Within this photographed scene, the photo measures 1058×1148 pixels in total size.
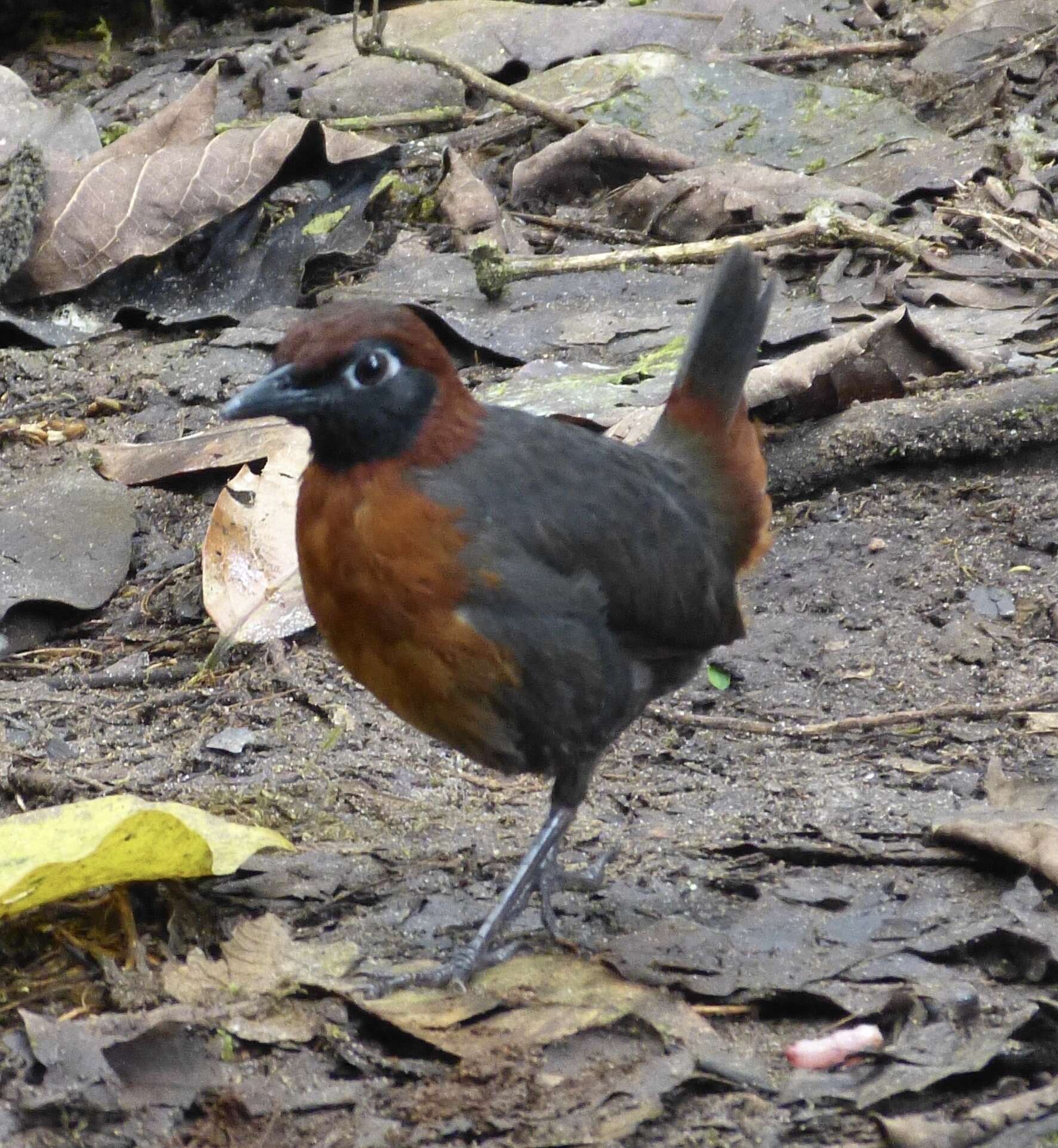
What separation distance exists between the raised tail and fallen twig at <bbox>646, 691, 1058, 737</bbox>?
0.49 metres

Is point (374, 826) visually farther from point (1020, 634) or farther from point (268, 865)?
point (1020, 634)

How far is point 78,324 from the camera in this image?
7156 millimetres

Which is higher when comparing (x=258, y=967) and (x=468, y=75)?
(x=468, y=75)

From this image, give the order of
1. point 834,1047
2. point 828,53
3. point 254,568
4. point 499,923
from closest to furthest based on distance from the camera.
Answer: point 834,1047
point 499,923
point 254,568
point 828,53

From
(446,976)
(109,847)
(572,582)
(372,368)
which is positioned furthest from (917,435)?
(109,847)

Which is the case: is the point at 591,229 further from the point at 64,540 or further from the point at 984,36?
the point at 64,540

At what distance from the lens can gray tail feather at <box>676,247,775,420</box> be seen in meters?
4.52

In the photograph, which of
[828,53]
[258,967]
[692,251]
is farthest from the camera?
[828,53]

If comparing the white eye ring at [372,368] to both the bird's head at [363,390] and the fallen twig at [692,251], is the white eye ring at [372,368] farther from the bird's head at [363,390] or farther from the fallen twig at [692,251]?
the fallen twig at [692,251]

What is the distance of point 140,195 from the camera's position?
717 cm

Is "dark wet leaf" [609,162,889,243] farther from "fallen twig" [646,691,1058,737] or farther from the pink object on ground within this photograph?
the pink object on ground

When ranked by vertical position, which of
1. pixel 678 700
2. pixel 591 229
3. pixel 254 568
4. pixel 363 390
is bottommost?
pixel 678 700

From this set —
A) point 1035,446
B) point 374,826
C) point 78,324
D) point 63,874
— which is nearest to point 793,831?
point 374,826

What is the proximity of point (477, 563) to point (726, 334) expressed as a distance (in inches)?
57.7
